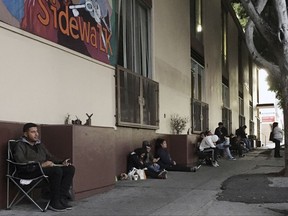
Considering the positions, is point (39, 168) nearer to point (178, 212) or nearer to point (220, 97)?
point (178, 212)

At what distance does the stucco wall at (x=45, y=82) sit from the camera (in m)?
7.01

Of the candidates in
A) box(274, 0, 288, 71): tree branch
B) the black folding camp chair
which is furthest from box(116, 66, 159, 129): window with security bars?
the black folding camp chair

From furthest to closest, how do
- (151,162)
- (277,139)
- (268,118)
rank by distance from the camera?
(268,118) < (277,139) < (151,162)

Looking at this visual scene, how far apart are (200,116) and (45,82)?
39.0ft

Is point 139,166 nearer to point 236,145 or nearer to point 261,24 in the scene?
point 261,24

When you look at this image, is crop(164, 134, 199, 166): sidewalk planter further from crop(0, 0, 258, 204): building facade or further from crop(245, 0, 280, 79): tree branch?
crop(245, 0, 280, 79): tree branch

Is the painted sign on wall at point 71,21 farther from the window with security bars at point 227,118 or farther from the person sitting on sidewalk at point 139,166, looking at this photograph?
the window with security bars at point 227,118

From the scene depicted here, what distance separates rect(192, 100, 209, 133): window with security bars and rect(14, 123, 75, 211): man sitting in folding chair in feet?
37.2

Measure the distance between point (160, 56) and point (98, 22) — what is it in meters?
4.54

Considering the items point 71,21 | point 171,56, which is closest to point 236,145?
point 171,56

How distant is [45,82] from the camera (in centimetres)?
793

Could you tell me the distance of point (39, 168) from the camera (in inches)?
257

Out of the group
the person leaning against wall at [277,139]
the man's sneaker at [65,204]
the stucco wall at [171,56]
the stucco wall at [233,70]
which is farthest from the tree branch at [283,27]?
the stucco wall at [233,70]

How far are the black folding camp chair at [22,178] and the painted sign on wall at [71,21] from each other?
6.60ft
